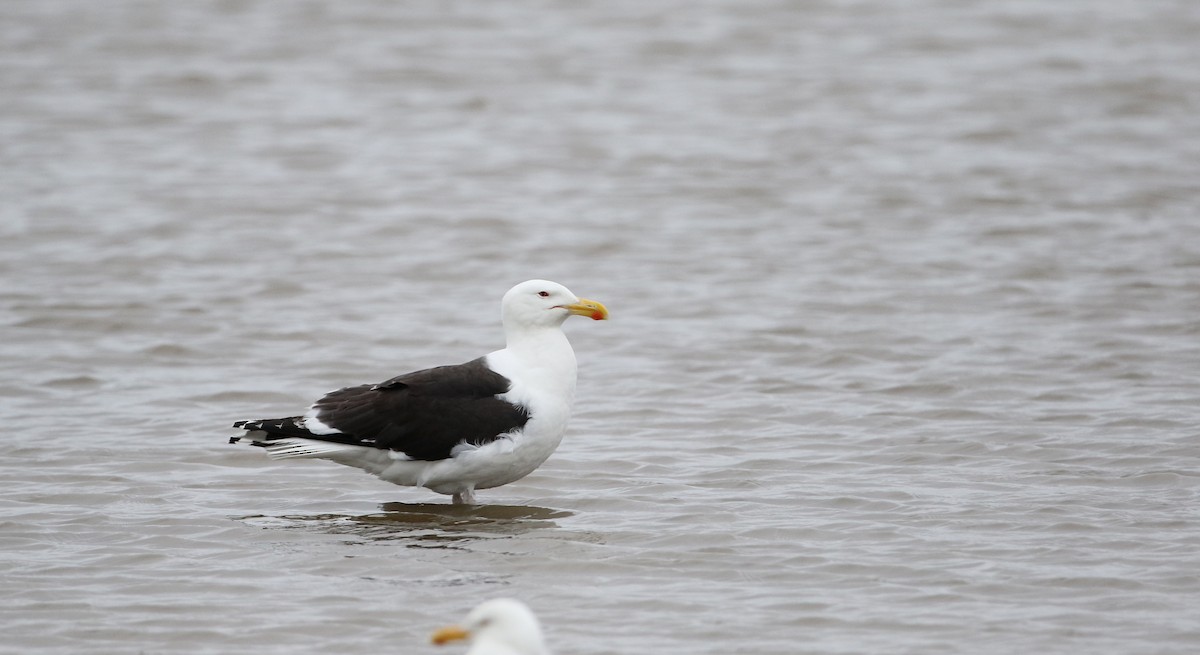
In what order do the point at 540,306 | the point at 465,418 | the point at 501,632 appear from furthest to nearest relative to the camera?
the point at 540,306 < the point at 465,418 < the point at 501,632

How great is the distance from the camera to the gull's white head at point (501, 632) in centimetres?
493

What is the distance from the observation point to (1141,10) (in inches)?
1043

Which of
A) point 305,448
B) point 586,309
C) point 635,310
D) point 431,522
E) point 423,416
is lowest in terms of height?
point 635,310

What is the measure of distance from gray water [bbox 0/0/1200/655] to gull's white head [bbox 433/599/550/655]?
1.35m

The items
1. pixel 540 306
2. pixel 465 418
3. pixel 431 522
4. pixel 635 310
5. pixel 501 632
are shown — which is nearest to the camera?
pixel 501 632

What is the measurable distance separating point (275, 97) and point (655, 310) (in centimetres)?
1107

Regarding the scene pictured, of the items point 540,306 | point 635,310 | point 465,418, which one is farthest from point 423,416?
point 635,310

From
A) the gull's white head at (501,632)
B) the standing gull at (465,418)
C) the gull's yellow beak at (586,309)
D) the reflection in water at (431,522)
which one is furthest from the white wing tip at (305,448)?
the gull's white head at (501,632)

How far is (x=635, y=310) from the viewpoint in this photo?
13641 mm

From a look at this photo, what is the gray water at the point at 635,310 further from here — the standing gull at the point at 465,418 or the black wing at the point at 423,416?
the black wing at the point at 423,416

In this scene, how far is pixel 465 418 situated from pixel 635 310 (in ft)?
18.7

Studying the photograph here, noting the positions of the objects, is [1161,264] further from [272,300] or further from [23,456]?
[23,456]

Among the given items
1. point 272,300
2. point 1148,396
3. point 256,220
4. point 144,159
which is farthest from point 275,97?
point 1148,396

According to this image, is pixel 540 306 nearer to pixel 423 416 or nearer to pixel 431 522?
pixel 423 416
